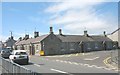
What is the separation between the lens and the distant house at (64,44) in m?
62.9

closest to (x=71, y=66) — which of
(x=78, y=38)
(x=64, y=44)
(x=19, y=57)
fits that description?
(x=19, y=57)

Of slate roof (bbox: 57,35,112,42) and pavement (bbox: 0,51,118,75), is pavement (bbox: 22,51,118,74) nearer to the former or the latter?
pavement (bbox: 0,51,118,75)

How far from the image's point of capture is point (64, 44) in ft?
222

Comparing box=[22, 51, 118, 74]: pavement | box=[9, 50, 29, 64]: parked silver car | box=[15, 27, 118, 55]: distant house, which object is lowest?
box=[22, 51, 118, 74]: pavement

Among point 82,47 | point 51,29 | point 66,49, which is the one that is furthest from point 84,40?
point 51,29

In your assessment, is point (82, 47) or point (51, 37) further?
point (82, 47)

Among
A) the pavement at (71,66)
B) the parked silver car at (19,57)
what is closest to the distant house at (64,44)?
the pavement at (71,66)

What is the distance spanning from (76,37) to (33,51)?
14.2m

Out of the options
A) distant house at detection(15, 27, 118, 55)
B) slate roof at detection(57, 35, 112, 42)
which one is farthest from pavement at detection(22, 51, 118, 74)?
slate roof at detection(57, 35, 112, 42)

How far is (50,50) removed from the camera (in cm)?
6316

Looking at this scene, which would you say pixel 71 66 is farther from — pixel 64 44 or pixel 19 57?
pixel 64 44

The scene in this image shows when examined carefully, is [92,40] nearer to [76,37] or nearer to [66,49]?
[76,37]

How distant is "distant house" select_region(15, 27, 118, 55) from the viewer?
→ 6288 cm

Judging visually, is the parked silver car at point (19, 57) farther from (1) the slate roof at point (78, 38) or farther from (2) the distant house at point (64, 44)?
(1) the slate roof at point (78, 38)
